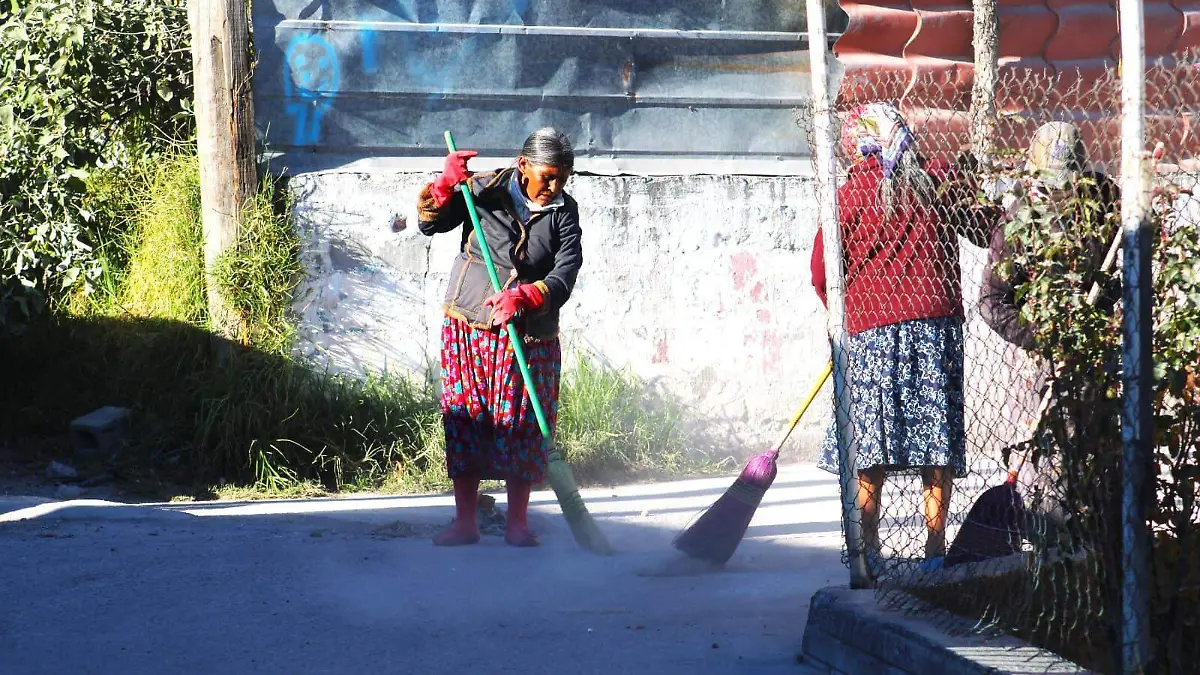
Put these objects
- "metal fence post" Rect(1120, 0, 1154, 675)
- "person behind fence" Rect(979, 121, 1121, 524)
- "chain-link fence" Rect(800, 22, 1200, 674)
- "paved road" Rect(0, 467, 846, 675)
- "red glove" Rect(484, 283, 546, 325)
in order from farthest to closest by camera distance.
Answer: "red glove" Rect(484, 283, 546, 325)
"paved road" Rect(0, 467, 846, 675)
"person behind fence" Rect(979, 121, 1121, 524)
"chain-link fence" Rect(800, 22, 1200, 674)
"metal fence post" Rect(1120, 0, 1154, 675)

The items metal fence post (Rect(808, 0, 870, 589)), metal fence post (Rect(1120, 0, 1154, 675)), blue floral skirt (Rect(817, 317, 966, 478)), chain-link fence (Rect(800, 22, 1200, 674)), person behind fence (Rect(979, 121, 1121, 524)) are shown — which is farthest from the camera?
blue floral skirt (Rect(817, 317, 966, 478))

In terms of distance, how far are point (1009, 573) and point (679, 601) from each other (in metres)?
1.28

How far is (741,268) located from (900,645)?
4.23m

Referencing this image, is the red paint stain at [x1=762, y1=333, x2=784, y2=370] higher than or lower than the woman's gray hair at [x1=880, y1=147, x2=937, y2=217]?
lower

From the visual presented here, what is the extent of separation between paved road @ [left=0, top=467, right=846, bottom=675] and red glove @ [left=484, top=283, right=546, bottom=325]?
940 mm

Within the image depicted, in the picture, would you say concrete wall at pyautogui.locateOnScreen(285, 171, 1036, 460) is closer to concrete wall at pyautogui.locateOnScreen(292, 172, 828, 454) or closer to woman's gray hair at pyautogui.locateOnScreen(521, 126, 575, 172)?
concrete wall at pyautogui.locateOnScreen(292, 172, 828, 454)

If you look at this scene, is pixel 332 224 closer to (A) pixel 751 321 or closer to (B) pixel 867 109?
(A) pixel 751 321

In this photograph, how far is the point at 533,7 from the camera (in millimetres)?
7258

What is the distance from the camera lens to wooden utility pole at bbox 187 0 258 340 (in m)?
6.70

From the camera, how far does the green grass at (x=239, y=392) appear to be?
6.68 m

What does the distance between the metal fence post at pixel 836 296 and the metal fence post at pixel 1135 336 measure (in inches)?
41.5

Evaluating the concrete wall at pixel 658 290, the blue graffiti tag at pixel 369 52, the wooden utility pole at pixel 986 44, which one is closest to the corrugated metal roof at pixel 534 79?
the blue graffiti tag at pixel 369 52

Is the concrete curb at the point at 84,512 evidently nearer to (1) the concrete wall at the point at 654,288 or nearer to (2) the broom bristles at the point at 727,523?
(1) the concrete wall at the point at 654,288

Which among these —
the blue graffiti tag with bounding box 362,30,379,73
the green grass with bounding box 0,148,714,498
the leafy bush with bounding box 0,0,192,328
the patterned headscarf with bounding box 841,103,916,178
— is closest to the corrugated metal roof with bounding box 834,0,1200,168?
the green grass with bounding box 0,148,714,498
